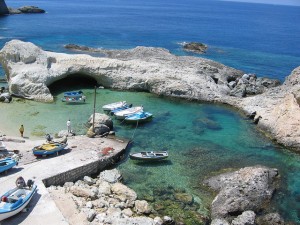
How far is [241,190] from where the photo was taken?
27406mm

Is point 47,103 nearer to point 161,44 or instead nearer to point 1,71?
point 1,71

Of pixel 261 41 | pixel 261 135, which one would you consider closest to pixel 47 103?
pixel 261 135

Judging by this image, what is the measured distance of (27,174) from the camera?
26844mm

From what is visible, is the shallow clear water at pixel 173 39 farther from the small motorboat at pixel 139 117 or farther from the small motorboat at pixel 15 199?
the small motorboat at pixel 15 199

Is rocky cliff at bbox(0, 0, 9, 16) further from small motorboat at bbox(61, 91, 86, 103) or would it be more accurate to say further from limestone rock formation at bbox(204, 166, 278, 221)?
limestone rock formation at bbox(204, 166, 278, 221)

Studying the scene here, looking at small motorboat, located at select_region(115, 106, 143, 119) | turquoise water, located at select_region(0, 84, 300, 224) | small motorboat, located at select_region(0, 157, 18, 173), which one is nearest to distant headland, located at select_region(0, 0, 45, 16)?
turquoise water, located at select_region(0, 84, 300, 224)

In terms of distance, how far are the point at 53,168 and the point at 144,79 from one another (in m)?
24.6

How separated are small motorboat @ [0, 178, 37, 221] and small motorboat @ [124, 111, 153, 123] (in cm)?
1756

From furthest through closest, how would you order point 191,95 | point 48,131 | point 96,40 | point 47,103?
1. point 96,40
2. point 191,95
3. point 47,103
4. point 48,131

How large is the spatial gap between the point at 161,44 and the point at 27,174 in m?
71.9

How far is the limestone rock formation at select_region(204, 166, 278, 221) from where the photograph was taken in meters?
25.9

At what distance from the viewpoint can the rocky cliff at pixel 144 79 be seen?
4491 cm

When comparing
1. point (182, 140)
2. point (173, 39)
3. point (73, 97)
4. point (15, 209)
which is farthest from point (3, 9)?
point (15, 209)

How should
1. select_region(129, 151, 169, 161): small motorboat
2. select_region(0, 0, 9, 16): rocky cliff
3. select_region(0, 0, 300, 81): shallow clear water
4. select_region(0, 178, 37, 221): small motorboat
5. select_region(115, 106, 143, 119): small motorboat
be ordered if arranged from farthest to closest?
select_region(0, 0, 9, 16): rocky cliff < select_region(0, 0, 300, 81): shallow clear water < select_region(115, 106, 143, 119): small motorboat < select_region(129, 151, 169, 161): small motorboat < select_region(0, 178, 37, 221): small motorboat
